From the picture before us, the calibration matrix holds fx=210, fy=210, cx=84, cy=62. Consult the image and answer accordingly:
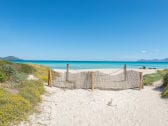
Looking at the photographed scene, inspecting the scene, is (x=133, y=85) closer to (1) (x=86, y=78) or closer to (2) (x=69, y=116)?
(1) (x=86, y=78)

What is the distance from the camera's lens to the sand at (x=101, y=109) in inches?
348

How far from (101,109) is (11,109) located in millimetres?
4519

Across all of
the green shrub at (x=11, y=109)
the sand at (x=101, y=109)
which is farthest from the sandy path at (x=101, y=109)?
the green shrub at (x=11, y=109)

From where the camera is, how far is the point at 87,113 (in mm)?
10055

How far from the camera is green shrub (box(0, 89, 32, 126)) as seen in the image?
7858 millimetres

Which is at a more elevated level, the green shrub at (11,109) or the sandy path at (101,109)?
the green shrub at (11,109)

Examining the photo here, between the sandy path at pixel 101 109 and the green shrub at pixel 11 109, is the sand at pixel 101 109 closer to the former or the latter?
the sandy path at pixel 101 109

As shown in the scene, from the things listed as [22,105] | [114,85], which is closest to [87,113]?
[22,105]

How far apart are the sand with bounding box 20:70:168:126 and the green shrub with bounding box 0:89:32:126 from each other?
42cm

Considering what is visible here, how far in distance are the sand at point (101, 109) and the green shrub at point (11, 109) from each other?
42 centimetres

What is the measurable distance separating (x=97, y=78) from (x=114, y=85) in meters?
1.58

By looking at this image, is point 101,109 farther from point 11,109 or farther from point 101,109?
point 11,109

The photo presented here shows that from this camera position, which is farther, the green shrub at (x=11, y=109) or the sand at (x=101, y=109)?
the sand at (x=101, y=109)

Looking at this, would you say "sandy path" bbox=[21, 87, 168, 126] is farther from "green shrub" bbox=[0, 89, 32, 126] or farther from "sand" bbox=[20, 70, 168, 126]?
"green shrub" bbox=[0, 89, 32, 126]
